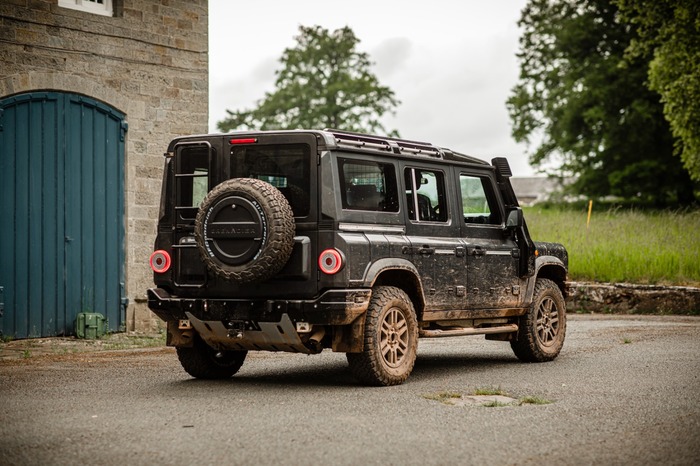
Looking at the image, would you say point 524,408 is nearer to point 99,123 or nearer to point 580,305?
point 99,123

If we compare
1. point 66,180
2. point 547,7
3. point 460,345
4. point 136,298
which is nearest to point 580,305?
point 460,345

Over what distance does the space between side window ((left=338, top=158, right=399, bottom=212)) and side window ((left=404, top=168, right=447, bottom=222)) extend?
→ 0.25 meters

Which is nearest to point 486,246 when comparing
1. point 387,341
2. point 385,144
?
point 385,144

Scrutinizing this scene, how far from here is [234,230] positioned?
845 cm

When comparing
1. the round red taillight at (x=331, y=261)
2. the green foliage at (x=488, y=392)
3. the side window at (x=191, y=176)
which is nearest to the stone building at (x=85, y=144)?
the side window at (x=191, y=176)

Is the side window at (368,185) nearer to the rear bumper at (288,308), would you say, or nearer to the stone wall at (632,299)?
the rear bumper at (288,308)

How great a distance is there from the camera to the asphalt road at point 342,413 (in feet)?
19.4

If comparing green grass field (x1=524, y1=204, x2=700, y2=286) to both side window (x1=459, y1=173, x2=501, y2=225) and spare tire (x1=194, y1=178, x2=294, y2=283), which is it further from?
spare tire (x1=194, y1=178, x2=294, y2=283)

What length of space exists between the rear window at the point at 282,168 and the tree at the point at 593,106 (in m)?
32.1

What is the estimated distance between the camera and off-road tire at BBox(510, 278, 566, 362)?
10859 millimetres

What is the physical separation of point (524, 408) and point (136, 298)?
8.14 m

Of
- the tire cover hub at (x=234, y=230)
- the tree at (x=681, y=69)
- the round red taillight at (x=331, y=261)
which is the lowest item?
the round red taillight at (x=331, y=261)

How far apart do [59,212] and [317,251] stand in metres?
6.32

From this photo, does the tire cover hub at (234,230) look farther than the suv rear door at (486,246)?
No
